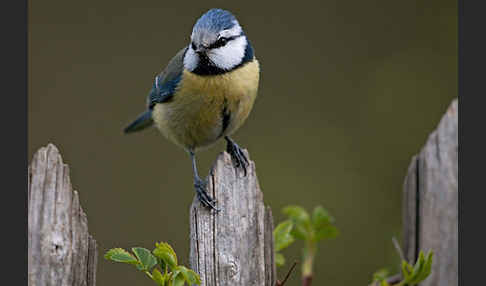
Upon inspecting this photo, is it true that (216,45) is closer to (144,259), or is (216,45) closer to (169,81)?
(169,81)

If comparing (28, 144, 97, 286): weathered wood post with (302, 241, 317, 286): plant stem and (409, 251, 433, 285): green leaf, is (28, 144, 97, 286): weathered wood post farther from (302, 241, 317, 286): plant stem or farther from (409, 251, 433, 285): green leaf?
(409, 251, 433, 285): green leaf

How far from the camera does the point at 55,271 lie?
1.55 metres

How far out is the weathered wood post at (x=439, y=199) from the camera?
1850 mm

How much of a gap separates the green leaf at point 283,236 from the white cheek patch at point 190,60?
0.86 m

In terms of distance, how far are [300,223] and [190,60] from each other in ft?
2.89

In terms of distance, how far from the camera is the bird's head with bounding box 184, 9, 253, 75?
2162mm

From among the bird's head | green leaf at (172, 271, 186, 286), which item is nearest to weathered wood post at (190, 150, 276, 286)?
green leaf at (172, 271, 186, 286)

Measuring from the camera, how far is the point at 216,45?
7.32 feet

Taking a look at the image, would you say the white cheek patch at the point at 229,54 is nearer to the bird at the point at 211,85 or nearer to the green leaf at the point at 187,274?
the bird at the point at 211,85

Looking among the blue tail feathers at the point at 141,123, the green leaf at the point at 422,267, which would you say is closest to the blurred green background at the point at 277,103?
the blue tail feathers at the point at 141,123

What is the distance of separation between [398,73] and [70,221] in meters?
2.58

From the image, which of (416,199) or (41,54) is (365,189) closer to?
(416,199)

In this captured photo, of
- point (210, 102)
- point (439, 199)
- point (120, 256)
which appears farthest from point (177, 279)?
point (210, 102)

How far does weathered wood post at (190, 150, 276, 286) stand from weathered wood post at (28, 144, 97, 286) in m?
0.35
